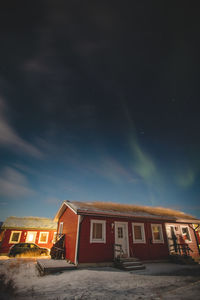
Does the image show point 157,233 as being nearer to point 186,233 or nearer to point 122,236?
point 122,236

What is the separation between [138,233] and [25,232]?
17922mm

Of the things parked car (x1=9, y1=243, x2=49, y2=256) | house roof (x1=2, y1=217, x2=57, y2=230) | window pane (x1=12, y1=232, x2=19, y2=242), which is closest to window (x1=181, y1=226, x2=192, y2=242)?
parked car (x1=9, y1=243, x2=49, y2=256)

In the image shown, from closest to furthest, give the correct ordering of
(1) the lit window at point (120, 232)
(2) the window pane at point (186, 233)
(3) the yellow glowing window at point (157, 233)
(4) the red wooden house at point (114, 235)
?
1. (4) the red wooden house at point (114, 235)
2. (1) the lit window at point (120, 232)
3. (3) the yellow glowing window at point (157, 233)
4. (2) the window pane at point (186, 233)

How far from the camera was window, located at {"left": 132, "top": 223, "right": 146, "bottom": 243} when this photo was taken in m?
12.4

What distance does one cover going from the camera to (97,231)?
11250mm

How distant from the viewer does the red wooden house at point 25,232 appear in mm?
20844

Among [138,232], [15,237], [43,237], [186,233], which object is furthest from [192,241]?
[15,237]

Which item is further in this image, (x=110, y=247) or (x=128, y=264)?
(x=110, y=247)

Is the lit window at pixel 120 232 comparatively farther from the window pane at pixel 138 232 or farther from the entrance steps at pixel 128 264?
the entrance steps at pixel 128 264

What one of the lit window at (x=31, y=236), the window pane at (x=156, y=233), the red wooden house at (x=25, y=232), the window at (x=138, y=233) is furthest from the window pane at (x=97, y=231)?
the lit window at (x=31, y=236)

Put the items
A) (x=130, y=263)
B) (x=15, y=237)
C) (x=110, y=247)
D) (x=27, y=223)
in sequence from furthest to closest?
(x=27, y=223) < (x=15, y=237) < (x=110, y=247) < (x=130, y=263)

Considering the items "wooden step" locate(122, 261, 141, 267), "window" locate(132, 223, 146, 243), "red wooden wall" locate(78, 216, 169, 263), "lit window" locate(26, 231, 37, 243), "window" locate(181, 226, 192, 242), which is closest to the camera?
"wooden step" locate(122, 261, 141, 267)

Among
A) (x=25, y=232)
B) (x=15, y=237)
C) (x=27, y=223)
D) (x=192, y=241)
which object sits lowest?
(x=15, y=237)

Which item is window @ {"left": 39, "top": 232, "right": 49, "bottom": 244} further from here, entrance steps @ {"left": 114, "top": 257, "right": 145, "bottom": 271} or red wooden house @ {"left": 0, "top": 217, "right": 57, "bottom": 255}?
entrance steps @ {"left": 114, "top": 257, "right": 145, "bottom": 271}
